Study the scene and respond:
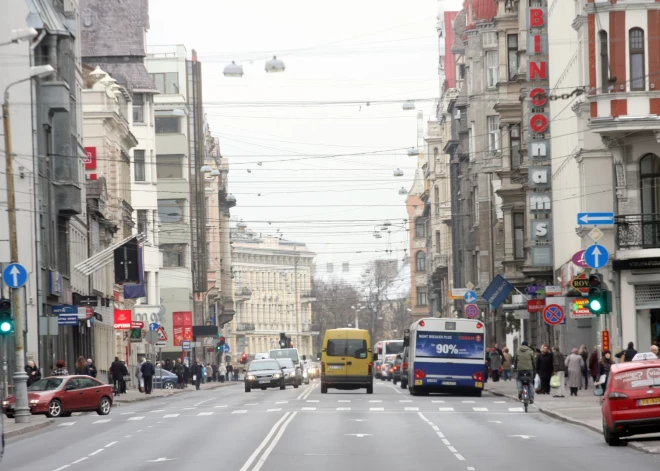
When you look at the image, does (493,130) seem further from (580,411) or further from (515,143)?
(580,411)

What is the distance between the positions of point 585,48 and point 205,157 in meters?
82.8

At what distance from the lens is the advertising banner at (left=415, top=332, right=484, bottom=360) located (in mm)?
50281

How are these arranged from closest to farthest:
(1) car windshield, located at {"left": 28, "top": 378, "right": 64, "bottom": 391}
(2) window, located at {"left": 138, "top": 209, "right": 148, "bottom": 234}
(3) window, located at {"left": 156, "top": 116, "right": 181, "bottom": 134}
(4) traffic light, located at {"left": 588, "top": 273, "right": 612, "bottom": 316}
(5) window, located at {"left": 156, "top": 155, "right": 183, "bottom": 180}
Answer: (4) traffic light, located at {"left": 588, "top": 273, "right": 612, "bottom": 316}, (1) car windshield, located at {"left": 28, "top": 378, "right": 64, "bottom": 391}, (2) window, located at {"left": 138, "top": 209, "right": 148, "bottom": 234}, (5) window, located at {"left": 156, "top": 155, "right": 183, "bottom": 180}, (3) window, located at {"left": 156, "top": 116, "right": 181, "bottom": 134}

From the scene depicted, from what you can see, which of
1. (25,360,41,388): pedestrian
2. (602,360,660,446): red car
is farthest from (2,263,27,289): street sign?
(602,360,660,446): red car

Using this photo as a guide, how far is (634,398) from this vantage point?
2380 cm

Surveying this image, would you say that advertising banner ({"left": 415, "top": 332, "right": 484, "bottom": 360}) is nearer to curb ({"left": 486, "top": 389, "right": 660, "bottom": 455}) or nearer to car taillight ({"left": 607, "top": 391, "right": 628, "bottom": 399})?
curb ({"left": 486, "top": 389, "right": 660, "bottom": 455})

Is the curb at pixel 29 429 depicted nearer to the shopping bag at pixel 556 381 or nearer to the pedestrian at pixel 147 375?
the shopping bag at pixel 556 381

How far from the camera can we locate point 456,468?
21328mm

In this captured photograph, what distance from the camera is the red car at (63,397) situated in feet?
135

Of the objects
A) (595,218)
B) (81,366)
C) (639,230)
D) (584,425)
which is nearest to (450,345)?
(639,230)

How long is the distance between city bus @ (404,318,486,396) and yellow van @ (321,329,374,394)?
715 centimetres

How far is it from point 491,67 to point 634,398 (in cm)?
5623

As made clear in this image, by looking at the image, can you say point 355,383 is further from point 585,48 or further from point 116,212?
point 116,212

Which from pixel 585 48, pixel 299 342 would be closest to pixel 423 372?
pixel 585 48
